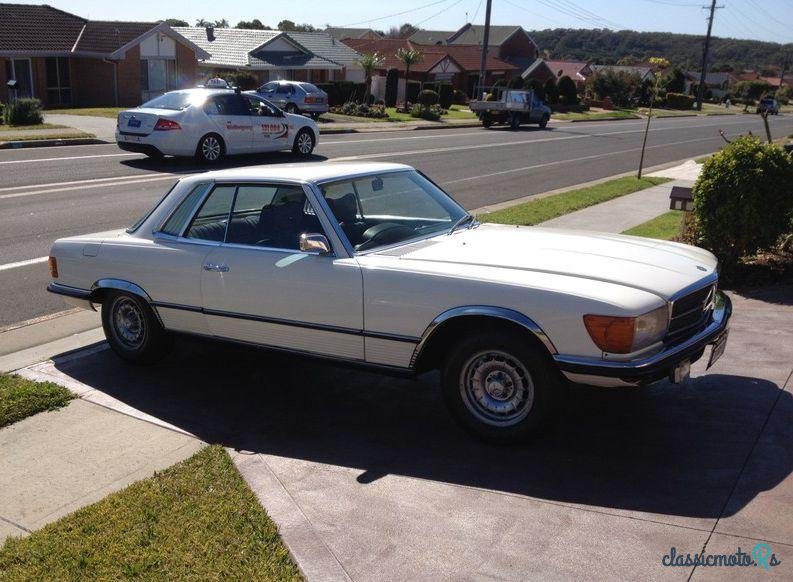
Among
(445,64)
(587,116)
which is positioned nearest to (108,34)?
(587,116)

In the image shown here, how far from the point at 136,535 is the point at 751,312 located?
5893 millimetres

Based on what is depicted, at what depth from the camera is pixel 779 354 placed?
6.59 meters

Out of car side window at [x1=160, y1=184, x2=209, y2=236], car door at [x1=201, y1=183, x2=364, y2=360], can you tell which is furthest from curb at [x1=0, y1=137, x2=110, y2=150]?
car door at [x1=201, y1=183, x2=364, y2=360]

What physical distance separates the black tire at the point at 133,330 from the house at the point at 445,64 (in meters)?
57.3

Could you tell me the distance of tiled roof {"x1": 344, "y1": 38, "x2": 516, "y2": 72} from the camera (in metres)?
66.1

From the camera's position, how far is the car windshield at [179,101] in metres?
19.4

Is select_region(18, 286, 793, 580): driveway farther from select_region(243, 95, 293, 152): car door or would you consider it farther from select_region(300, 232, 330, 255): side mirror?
select_region(243, 95, 293, 152): car door

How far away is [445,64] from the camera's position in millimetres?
66562

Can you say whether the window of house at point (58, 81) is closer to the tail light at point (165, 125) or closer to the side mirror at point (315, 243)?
the tail light at point (165, 125)

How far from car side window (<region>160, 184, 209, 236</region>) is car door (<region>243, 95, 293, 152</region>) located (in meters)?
14.3

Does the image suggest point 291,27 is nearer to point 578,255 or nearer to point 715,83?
point 715,83

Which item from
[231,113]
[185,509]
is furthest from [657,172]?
[185,509]

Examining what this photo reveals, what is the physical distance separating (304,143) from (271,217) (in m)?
16.4

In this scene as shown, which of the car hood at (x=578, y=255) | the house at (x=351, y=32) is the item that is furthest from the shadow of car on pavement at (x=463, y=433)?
the house at (x=351, y=32)
